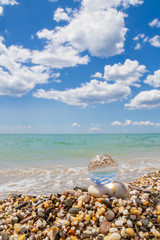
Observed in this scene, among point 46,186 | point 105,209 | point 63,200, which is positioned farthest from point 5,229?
point 46,186

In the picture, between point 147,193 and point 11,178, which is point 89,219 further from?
point 11,178

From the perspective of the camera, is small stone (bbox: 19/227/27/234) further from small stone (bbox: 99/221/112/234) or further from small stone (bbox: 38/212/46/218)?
small stone (bbox: 99/221/112/234)

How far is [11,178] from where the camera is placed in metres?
7.14

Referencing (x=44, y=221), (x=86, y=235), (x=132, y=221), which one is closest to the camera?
(x=86, y=235)

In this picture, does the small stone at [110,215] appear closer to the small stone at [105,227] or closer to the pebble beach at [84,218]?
the pebble beach at [84,218]

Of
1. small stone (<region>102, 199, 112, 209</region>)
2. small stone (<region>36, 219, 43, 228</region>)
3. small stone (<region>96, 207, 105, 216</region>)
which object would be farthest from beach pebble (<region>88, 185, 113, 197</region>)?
small stone (<region>36, 219, 43, 228</region>)

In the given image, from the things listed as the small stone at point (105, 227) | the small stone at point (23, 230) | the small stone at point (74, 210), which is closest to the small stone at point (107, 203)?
the small stone at point (105, 227)

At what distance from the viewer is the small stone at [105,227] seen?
2.57 m

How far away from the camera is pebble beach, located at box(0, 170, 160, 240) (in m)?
2.56

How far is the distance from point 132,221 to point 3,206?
112 inches

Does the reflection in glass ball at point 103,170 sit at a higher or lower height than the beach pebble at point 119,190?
higher

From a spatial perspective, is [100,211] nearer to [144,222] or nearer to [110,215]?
[110,215]

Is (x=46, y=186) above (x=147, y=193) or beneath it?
beneath

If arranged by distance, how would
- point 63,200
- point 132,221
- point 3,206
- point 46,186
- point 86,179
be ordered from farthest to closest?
point 86,179 → point 46,186 → point 3,206 → point 63,200 → point 132,221
